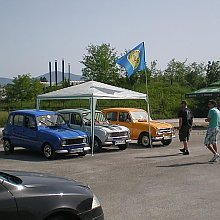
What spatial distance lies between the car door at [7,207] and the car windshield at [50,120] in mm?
11108

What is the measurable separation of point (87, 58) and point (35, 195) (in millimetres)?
56095

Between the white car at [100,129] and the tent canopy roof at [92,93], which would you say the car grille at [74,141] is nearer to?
the white car at [100,129]

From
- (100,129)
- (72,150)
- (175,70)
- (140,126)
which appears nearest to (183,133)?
(100,129)

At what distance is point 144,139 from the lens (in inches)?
731

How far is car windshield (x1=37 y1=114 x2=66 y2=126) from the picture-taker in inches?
613

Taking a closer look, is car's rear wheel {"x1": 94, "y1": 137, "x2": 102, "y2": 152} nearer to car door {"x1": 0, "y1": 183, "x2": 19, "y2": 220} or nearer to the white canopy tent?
the white canopy tent

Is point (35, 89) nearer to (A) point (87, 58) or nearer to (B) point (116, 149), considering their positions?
(A) point (87, 58)

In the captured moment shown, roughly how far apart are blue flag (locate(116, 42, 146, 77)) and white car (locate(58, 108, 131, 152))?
2398 mm

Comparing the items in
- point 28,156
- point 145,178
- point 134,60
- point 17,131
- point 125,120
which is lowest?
point 145,178

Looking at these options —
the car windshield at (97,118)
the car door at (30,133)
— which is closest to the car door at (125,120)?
the car windshield at (97,118)

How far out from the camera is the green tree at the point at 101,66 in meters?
58.5

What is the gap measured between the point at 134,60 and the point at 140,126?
9.49 feet

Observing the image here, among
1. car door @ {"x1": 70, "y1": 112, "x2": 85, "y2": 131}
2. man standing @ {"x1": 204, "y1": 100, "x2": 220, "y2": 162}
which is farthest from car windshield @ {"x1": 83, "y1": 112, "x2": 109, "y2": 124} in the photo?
man standing @ {"x1": 204, "y1": 100, "x2": 220, "y2": 162}

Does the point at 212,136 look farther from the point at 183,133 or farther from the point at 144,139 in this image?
the point at 144,139
